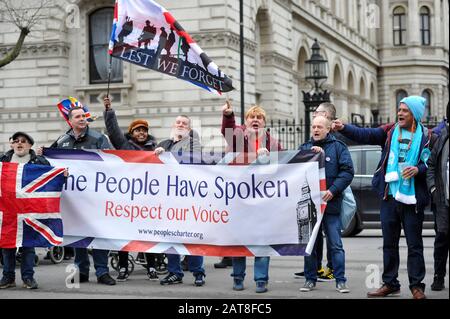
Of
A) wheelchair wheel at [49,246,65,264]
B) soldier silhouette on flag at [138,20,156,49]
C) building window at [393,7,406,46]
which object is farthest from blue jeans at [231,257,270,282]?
building window at [393,7,406,46]

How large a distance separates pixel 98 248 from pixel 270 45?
25948 millimetres

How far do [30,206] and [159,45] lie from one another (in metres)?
2.52

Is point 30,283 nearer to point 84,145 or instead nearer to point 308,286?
point 84,145

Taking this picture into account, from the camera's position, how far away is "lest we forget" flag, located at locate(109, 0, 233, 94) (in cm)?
1073

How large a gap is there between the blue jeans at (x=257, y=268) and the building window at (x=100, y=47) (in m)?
21.4

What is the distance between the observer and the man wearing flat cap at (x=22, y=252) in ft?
33.9

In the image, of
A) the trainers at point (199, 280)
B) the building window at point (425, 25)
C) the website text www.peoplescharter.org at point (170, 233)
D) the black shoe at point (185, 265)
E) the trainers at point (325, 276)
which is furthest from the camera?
the building window at point (425, 25)

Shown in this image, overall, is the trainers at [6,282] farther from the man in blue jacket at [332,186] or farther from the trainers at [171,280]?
the man in blue jacket at [332,186]

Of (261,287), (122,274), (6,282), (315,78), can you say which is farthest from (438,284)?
(315,78)

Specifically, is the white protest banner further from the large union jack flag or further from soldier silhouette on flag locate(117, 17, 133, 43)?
soldier silhouette on flag locate(117, 17, 133, 43)

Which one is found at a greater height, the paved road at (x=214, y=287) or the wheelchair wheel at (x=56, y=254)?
Answer: the wheelchair wheel at (x=56, y=254)

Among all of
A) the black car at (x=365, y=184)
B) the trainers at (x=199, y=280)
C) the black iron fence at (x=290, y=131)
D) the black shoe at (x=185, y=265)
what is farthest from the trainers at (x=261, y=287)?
the black iron fence at (x=290, y=131)

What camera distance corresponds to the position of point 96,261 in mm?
10766

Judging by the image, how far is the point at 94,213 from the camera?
10.8 m
